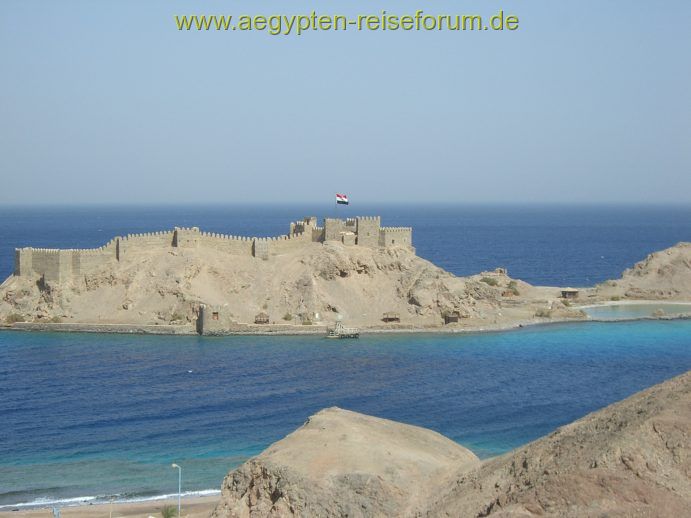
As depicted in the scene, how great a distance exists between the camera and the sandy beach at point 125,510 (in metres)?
29.1

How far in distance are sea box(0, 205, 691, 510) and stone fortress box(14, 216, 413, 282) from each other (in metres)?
5.19

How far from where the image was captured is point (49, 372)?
48.2m

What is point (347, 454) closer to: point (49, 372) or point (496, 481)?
point (496, 481)

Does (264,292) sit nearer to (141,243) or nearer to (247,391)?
(141,243)

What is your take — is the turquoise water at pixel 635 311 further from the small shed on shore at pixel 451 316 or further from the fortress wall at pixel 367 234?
the fortress wall at pixel 367 234

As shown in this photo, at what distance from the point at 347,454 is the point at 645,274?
218ft

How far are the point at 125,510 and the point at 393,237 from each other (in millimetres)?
39862

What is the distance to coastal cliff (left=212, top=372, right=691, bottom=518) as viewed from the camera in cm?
1727

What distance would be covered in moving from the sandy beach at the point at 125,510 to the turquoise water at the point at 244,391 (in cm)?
90

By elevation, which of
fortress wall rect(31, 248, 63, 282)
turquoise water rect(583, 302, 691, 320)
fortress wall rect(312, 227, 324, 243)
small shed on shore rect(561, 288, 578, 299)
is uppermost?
fortress wall rect(312, 227, 324, 243)

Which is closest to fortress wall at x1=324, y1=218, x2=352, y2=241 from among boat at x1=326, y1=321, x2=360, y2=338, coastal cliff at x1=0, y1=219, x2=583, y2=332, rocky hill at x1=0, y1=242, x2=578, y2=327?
coastal cliff at x1=0, y1=219, x2=583, y2=332

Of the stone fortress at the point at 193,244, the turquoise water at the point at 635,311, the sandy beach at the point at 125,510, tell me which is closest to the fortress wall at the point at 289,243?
the stone fortress at the point at 193,244

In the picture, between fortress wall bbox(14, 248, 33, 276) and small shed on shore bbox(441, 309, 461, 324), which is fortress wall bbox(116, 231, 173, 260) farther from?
small shed on shore bbox(441, 309, 461, 324)

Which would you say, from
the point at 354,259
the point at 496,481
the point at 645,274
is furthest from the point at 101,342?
the point at 645,274
